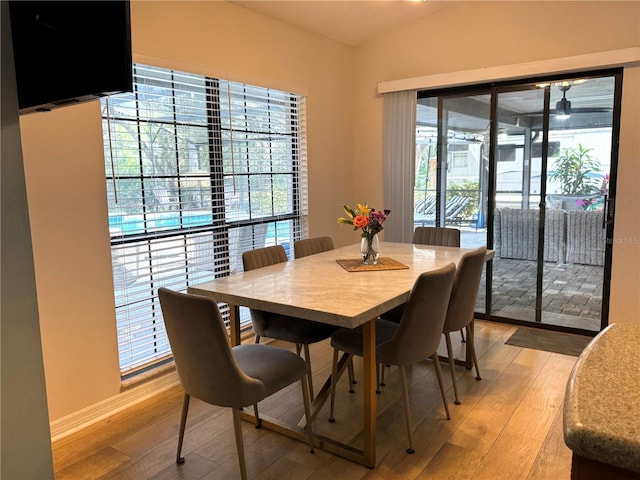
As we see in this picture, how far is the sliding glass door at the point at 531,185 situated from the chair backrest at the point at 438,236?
82 cm

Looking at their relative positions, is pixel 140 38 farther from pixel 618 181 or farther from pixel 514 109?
pixel 618 181

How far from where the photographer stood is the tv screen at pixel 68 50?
117 centimetres

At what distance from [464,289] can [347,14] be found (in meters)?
2.70

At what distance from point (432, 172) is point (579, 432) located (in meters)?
4.22

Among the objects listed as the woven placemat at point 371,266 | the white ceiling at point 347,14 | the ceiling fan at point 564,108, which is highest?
the white ceiling at point 347,14

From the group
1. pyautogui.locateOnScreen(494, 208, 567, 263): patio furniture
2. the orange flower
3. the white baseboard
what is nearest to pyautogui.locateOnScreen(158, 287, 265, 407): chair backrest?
the white baseboard

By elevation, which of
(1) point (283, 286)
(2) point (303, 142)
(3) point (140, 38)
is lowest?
(1) point (283, 286)

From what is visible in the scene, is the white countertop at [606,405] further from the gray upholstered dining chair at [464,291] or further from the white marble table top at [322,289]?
the gray upholstered dining chair at [464,291]

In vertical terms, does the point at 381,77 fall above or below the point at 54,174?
above

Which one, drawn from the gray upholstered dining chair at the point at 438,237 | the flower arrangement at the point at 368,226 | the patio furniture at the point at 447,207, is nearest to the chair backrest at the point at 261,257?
the flower arrangement at the point at 368,226

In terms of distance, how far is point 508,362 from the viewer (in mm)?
3598

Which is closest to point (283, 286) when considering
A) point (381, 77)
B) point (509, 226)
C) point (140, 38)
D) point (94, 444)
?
point (94, 444)

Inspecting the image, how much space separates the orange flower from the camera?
3.01 metres

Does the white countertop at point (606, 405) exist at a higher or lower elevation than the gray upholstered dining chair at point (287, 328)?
higher
